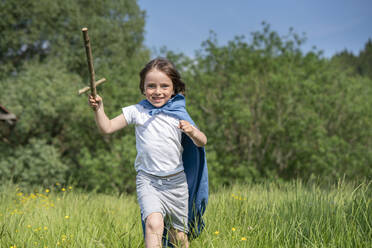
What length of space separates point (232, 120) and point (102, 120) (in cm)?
772

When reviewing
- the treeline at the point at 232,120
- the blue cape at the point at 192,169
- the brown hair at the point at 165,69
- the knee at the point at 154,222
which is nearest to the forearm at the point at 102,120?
the blue cape at the point at 192,169

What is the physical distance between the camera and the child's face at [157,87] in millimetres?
2533

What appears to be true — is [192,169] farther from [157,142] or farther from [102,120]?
[102,120]

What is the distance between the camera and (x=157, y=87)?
8.31 ft

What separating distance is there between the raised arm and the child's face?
0.27 metres

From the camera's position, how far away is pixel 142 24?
62.6 ft

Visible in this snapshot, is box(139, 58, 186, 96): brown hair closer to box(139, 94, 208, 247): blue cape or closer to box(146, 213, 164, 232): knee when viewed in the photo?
box(139, 94, 208, 247): blue cape

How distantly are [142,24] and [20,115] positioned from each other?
31.9 ft

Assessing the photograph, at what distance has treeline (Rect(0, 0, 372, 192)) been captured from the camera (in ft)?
31.2

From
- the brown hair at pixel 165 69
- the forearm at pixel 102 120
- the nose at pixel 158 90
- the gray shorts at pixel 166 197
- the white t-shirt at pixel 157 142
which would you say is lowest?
the gray shorts at pixel 166 197

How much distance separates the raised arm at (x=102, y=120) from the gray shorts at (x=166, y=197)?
1.26 ft

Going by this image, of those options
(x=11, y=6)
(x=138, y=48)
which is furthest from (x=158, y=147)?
(x=138, y=48)

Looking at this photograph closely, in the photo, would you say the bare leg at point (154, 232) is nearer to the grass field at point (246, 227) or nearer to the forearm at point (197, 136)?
the grass field at point (246, 227)

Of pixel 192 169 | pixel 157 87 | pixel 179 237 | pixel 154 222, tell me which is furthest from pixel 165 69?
pixel 179 237
